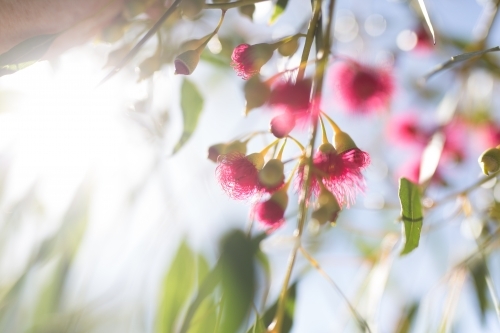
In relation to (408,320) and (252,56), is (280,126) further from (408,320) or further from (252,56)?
(408,320)

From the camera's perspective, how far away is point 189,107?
2.50 ft

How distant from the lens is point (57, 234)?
88 cm

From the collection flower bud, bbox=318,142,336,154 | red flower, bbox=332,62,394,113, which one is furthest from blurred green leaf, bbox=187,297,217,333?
red flower, bbox=332,62,394,113

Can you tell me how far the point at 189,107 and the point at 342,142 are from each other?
27 centimetres

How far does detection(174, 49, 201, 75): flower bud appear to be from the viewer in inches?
21.5

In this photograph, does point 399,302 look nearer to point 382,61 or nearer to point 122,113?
point 382,61

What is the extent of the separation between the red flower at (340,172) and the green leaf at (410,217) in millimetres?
64

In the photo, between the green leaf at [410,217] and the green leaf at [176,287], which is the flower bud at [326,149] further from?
the green leaf at [176,287]

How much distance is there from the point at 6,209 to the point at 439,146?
0.88m

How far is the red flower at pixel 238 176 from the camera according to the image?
1.97 ft

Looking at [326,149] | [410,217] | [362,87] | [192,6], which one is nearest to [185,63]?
[192,6]

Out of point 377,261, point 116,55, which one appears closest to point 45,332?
point 116,55

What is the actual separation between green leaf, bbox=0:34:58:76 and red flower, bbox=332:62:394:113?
0.59 m

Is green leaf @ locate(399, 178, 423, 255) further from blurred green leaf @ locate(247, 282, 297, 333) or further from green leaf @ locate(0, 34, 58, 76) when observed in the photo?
green leaf @ locate(0, 34, 58, 76)
